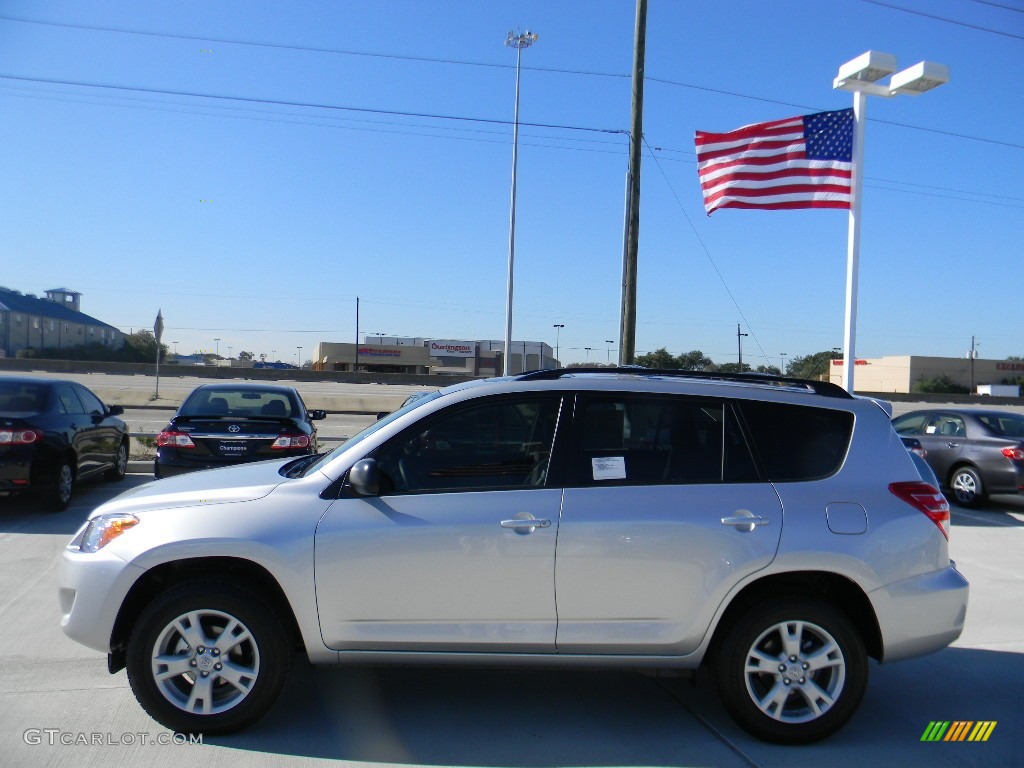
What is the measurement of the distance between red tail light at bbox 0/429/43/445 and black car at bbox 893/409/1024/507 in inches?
413

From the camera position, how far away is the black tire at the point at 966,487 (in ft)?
39.4

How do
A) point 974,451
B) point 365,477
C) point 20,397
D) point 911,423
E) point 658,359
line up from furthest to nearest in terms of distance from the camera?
point 658,359 → point 911,423 → point 974,451 → point 20,397 → point 365,477

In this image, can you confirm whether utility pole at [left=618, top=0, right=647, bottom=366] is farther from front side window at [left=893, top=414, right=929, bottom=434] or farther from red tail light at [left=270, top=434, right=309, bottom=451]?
red tail light at [left=270, top=434, right=309, bottom=451]

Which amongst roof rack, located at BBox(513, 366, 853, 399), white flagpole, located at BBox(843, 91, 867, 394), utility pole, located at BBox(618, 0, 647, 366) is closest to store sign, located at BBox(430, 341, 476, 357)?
utility pole, located at BBox(618, 0, 647, 366)

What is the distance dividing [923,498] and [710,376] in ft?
3.99

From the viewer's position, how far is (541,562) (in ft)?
13.3

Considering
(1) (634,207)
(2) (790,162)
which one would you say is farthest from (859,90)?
(1) (634,207)

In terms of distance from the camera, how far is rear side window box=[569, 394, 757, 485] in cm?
426

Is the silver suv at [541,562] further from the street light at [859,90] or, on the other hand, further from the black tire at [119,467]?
the street light at [859,90]

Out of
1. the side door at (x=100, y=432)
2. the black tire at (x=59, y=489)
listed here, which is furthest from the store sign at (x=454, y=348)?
the black tire at (x=59, y=489)

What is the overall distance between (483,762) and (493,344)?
280ft

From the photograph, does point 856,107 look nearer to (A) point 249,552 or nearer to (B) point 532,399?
(B) point 532,399

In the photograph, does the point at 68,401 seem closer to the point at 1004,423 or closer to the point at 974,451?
the point at 974,451

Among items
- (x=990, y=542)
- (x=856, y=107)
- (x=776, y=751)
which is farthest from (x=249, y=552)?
(x=856, y=107)
